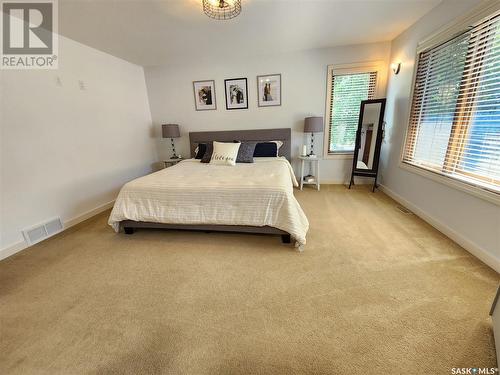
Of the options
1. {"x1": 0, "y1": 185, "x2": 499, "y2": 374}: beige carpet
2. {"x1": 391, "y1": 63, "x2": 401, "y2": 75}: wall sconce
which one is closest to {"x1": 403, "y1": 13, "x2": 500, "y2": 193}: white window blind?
{"x1": 391, "y1": 63, "x2": 401, "y2": 75}: wall sconce

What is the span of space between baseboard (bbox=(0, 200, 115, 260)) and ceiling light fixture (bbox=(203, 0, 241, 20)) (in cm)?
310

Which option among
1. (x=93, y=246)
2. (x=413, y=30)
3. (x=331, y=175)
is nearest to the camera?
(x=93, y=246)

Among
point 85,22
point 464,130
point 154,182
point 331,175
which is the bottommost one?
point 331,175

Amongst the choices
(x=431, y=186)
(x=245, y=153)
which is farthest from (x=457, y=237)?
(x=245, y=153)

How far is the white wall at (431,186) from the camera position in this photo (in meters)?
1.75

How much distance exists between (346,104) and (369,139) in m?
0.78

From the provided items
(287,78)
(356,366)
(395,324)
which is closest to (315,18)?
(287,78)

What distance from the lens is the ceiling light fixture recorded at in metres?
2.01

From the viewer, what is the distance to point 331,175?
13.6 ft

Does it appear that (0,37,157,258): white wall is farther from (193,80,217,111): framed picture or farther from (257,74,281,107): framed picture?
(257,74,281,107): framed picture

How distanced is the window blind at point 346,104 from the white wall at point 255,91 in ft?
0.64

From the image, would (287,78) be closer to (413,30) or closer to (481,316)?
(413,30)

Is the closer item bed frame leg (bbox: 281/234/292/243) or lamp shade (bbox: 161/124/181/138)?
bed frame leg (bbox: 281/234/292/243)

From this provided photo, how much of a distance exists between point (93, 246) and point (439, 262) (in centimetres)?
346
